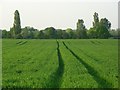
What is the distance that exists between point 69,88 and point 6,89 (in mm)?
3051

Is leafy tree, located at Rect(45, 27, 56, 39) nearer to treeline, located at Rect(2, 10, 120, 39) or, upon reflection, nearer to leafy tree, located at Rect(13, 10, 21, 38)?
treeline, located at Rect(2, 10, 120, 39)

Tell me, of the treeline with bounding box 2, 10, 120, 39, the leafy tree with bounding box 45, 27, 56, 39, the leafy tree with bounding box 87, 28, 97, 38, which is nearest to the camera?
the treeline with bounding box 2, 10, 120, 39

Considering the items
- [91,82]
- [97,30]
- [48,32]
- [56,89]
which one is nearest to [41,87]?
[56,89]

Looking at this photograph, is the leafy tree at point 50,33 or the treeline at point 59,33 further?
the leafy tree at point 50,33

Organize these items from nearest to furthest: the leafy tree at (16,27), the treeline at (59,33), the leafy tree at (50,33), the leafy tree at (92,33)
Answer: the leafy tree at (16,27)
the treeline at (59,33)
the leafy tree at (92,33)
the leafy tree at (50,33)

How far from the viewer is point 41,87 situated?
1565 cm

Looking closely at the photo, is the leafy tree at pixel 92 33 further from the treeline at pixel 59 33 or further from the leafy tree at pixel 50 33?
the leafy tree at pixel 50 33

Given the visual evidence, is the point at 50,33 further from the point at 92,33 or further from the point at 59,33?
the point at 92,33

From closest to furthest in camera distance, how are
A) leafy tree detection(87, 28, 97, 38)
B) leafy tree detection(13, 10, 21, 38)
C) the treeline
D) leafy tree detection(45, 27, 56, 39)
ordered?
leafy tree detection(13, 10, 21, 38) < the treeline < leafy tree detection(87, 28, 97, 38) < leafy tree detection(45, 27, 56, 39)

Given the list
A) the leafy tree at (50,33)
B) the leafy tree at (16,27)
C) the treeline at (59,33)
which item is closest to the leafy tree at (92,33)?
the treeline at (59,33)

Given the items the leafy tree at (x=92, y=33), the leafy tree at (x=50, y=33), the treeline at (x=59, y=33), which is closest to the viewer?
the treeline at (x=59, y=33)

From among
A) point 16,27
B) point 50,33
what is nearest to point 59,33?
point 50,33

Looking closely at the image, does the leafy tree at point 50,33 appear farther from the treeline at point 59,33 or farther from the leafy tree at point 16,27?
the leafy tree at point 16,27

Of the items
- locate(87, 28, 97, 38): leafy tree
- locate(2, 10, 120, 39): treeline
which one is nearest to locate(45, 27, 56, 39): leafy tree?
locate(2, 10, 120, 39): treeline
